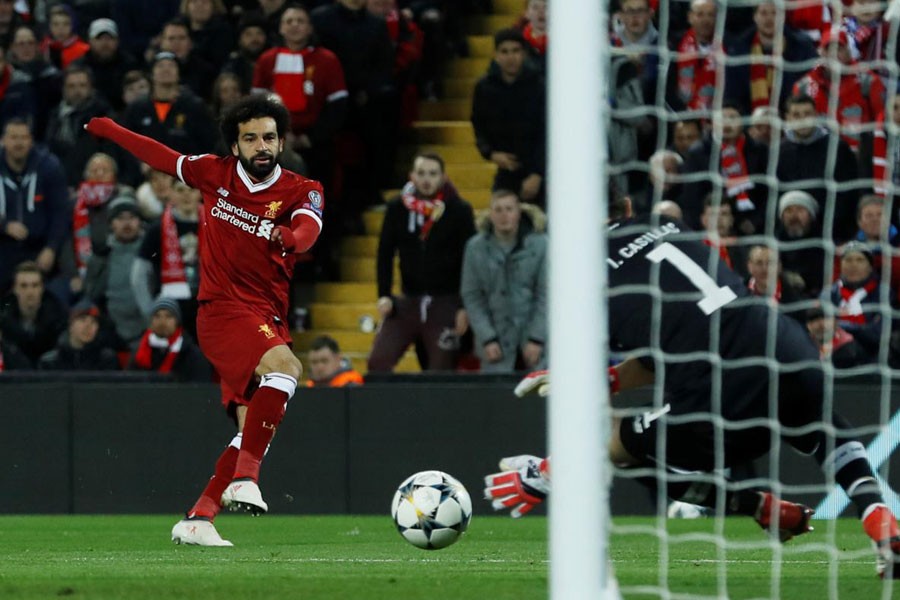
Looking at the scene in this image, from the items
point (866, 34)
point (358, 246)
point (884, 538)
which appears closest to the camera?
point (884, 538)

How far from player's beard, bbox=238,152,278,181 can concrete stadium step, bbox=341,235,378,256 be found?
6.23m

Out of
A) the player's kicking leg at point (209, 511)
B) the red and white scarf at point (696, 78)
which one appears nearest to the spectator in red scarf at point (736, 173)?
the red and white scarf at point (696, 78)

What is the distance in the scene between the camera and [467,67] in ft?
51.3

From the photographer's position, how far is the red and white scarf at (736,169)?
38.8 feet

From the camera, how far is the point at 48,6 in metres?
16.6

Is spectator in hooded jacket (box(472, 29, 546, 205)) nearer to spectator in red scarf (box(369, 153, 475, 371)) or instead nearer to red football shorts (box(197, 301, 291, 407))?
spectator in red scarf (box(369, 153, 475, 371))

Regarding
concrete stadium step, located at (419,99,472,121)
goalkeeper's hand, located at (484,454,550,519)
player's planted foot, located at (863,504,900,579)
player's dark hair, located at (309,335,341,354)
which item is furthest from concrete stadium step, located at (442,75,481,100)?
player's planted foot, located at (863,504,900,579)

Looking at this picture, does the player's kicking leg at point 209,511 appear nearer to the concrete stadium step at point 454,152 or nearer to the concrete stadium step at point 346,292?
→ the concrete stadium step at point 346,292

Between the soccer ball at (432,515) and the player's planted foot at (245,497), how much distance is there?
2.12 ft

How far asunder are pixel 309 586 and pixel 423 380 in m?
5.97

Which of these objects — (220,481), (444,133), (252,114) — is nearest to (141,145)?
(252,114)

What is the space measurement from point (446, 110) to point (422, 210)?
3031 millimetres

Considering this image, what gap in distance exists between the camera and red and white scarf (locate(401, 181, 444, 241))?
12578mm

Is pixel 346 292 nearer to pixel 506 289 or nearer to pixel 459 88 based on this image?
pixel 459 88
